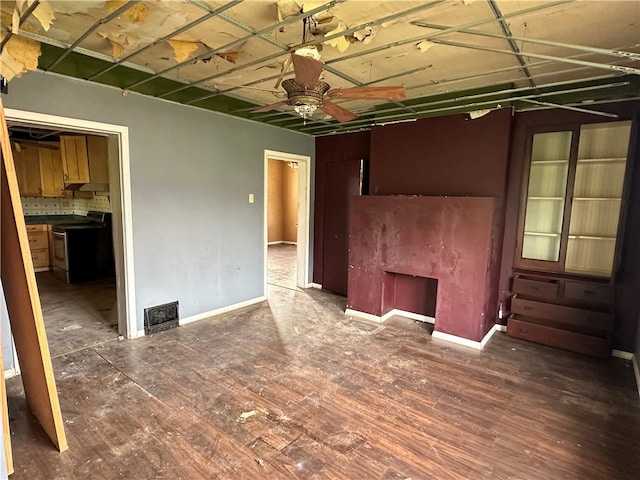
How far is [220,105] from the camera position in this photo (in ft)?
12.8

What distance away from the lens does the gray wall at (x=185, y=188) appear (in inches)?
116

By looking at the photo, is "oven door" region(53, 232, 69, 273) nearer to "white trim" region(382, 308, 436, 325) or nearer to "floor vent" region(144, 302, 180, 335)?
"floor vent" region(144, 302, 180, 335)

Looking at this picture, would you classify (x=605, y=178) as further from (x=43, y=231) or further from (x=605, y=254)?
(x=43, y=231)

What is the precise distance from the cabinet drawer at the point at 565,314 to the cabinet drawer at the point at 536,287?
9 centimetres

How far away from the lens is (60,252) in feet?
18.2

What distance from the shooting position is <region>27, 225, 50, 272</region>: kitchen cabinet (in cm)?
589

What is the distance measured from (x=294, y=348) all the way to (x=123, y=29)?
292cm

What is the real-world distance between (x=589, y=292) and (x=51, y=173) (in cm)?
785

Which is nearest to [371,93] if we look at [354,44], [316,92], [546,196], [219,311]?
[316,92]

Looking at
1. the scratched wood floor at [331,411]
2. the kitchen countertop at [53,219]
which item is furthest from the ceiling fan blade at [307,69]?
the kitchen countertop at [53,219]

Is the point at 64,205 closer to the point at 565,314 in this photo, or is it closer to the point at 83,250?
the point at 83,250

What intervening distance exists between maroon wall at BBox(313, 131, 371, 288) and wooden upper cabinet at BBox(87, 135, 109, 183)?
127 inches

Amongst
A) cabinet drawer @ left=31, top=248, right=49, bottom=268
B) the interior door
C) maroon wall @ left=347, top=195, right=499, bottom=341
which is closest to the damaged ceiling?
maroon wall @ left=347, top=195, right=499, bottom=341

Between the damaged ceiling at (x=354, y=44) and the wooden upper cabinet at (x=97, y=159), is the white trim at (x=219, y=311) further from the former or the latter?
the wooden upper cabinet at (x=97, y=159)
